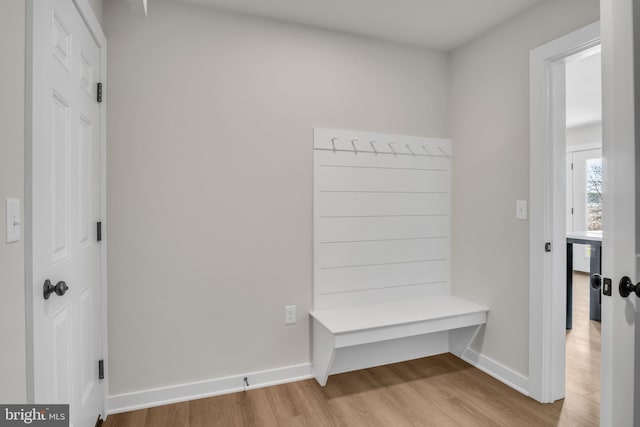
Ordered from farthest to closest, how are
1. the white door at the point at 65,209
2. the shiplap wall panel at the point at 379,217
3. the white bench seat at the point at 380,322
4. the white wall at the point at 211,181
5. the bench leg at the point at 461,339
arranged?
the bench leg at the point at 461,339 < the shiplap wall panel at the point at 379,217 < the white bench seat at the point at 380,322 < the white wall at the point at 211,181 < the white door at the point at 65,209

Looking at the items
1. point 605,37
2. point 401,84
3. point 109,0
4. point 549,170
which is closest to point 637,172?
point 605,37

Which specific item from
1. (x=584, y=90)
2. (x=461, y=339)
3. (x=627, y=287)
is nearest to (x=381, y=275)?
(x=461, y=339)

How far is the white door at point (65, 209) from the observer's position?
105 centimetres

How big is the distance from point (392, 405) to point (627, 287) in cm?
148

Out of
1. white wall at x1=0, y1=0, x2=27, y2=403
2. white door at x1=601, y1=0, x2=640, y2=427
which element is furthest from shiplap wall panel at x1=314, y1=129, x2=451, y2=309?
white wall at x1=0, y1=0, x2=27, y2=403

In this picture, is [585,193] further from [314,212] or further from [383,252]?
[314,212]

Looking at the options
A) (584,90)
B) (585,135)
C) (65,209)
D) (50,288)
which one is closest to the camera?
(50,288)

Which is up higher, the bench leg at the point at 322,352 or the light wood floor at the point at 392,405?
the bench leg at the point at 322,352

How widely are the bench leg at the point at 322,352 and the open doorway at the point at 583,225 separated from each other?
1.53 m

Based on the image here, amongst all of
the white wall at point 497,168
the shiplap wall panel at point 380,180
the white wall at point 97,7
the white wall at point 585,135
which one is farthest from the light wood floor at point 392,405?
the white wall at point 585,135

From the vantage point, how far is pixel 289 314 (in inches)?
94.7

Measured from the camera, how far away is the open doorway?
2.37 metres

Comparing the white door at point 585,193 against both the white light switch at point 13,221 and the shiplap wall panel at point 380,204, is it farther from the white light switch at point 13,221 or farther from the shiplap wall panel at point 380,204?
the white light switch at point 13,221

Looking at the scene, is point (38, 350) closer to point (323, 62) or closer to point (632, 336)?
point (632, 336)
